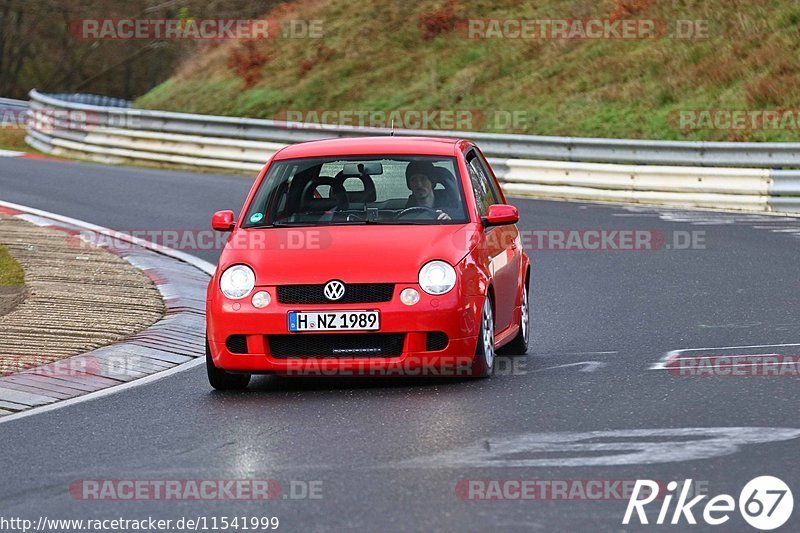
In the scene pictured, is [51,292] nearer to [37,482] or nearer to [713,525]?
[37,482]

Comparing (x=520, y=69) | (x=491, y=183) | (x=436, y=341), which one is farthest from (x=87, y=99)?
(x=436, y=341)

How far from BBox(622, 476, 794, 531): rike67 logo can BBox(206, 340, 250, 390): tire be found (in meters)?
3.59

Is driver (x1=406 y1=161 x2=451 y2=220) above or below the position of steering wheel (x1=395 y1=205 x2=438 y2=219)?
above

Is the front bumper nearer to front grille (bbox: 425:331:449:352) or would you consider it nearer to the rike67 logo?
front grille (bbox: 425:331:449:352)

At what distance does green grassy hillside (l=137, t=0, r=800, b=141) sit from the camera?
28172mm

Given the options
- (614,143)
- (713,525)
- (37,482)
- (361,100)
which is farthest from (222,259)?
(361,100)

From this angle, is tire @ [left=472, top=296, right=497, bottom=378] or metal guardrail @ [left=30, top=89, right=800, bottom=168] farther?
metal guardrail @ [left=30, top=89, right=800, bottom=168]

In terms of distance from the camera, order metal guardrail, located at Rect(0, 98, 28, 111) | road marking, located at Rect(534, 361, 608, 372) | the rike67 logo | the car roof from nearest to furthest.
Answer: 1. the rike67 logo
2. road marking, located at Rect(534, 361, 608, 372)
3. the car roof
4. metal guardrail, located at Rect(0, 98, 28, 111)

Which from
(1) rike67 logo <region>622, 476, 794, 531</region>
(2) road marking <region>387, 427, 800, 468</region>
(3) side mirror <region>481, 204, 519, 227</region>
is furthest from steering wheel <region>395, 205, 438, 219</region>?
(1) rike67 logo <region>622, 476, 794, 531</region>

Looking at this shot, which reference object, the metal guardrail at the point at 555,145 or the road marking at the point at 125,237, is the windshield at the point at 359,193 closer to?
the road marking at the point at 125,237

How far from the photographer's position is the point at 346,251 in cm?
923

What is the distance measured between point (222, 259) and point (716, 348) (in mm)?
3491

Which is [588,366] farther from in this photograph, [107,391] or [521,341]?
[107,391]

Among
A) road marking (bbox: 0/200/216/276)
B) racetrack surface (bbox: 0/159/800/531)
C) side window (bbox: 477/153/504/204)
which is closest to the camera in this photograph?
racetrack surface (bbox: 0/159/800/531)
